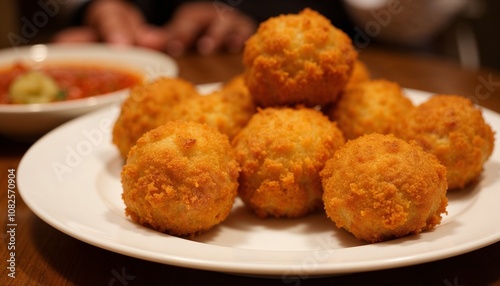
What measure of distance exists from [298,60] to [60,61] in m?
2.29

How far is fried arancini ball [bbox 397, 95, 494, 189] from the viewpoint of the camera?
1.69 meters

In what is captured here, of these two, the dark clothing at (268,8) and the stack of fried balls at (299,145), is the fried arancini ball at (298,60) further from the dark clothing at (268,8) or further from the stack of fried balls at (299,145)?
the dark clothing at (268,8)

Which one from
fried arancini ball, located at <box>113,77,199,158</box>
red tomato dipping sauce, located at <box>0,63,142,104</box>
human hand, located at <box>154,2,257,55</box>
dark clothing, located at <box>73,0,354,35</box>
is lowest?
dark clothing, located at <box>73,0,354,35</box>

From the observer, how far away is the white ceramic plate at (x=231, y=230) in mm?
1230

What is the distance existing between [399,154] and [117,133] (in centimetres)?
105

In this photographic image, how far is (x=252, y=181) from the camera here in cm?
166

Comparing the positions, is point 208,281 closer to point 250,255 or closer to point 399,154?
point 250,255

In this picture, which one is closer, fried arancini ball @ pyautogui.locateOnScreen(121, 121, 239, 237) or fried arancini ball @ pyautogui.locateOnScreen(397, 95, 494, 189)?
fried arancini ball @ pyautogui.locateOnScreen(121, 121, 239, 237)

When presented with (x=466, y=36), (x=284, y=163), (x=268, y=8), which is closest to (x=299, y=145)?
(x=284, y=163)

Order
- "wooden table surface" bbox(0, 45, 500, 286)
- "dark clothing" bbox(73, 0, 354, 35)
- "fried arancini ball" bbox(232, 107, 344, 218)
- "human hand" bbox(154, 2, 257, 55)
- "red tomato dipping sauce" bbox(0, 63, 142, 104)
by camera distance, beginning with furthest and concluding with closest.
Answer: "dark clothing" bbox(73, 0, 354, 35) < "human hand" bbox(154, 2, 257, 55) < "red tomato dipping sauce" bbox(0, 63, 142, 104) < "fried arancini ball" bbox(232, 107, 344, 218) < "wooden table surface" bbox(0, 45, 500, 286)

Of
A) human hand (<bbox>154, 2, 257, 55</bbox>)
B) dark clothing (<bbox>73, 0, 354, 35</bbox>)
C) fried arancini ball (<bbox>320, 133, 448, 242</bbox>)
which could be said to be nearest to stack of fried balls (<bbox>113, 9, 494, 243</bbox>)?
fried arancini ball (<bbox>320, 133, 448, 242</bbox>)

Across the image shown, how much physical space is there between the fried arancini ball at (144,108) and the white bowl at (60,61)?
1.62ft

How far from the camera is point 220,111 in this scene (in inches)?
72.7

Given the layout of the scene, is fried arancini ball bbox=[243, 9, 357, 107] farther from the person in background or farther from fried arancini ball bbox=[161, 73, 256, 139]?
the person in background
